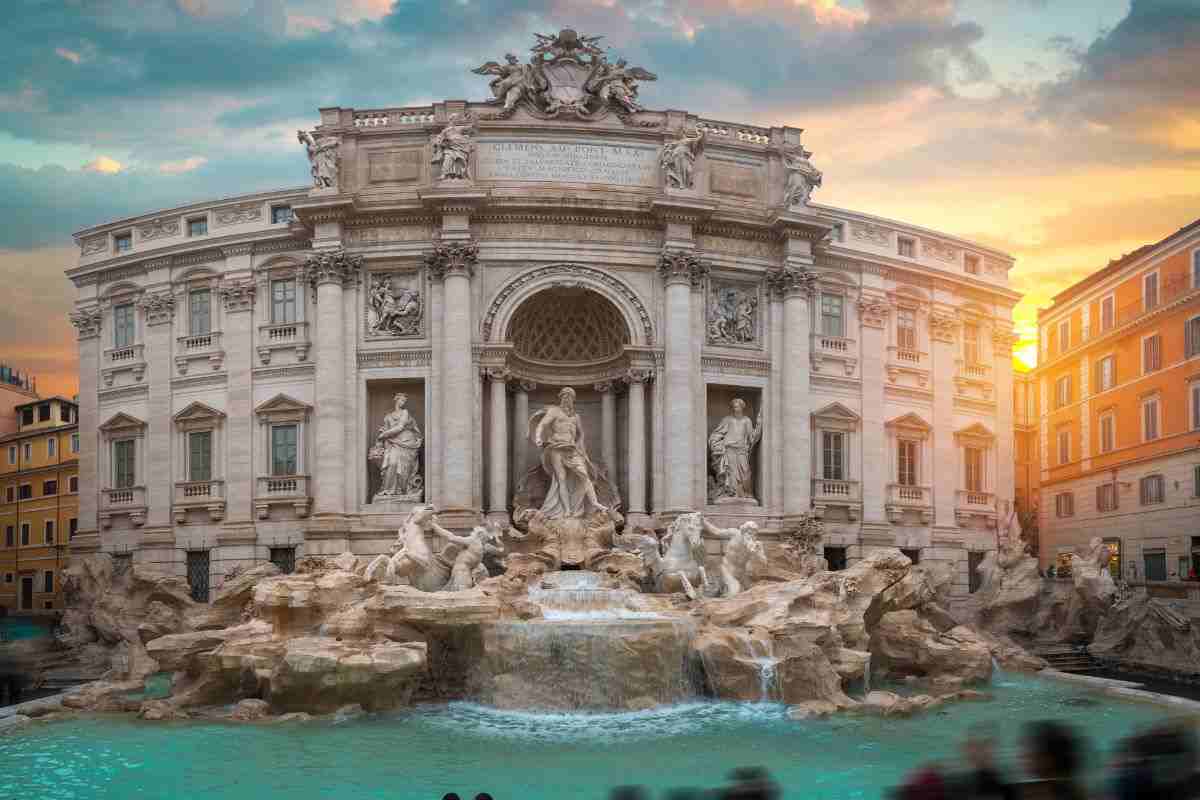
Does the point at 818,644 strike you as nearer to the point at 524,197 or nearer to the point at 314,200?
the point at 524,197

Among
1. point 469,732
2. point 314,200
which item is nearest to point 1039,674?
point 469,732

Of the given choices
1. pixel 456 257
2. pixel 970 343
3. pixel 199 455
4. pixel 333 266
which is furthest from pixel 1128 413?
pixel 199 455

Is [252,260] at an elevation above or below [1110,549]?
above

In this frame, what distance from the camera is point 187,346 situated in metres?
33.2

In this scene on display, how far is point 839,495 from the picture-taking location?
3331 cm

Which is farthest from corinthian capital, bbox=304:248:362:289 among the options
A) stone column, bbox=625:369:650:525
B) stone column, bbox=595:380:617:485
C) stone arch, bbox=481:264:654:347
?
stone column, bbox=625:369:650:525

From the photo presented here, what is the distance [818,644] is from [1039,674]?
24.8ft

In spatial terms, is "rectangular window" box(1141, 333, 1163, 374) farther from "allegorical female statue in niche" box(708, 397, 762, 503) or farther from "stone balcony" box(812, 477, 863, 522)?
"allegorical female statue in niche" box(708, 397, 762, 503)

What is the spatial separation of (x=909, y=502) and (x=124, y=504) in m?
23.9

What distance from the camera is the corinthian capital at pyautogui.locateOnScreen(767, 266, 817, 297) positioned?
32125 millimetres

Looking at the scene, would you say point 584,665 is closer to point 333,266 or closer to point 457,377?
point 457,377

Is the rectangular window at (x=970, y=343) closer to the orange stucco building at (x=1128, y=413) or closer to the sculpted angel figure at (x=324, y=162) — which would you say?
the orange stucco building at (x=1128, y=413)

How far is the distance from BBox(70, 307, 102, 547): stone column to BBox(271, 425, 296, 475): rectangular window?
6635mm

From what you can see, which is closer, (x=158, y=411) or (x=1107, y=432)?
(x=158, y=411)
